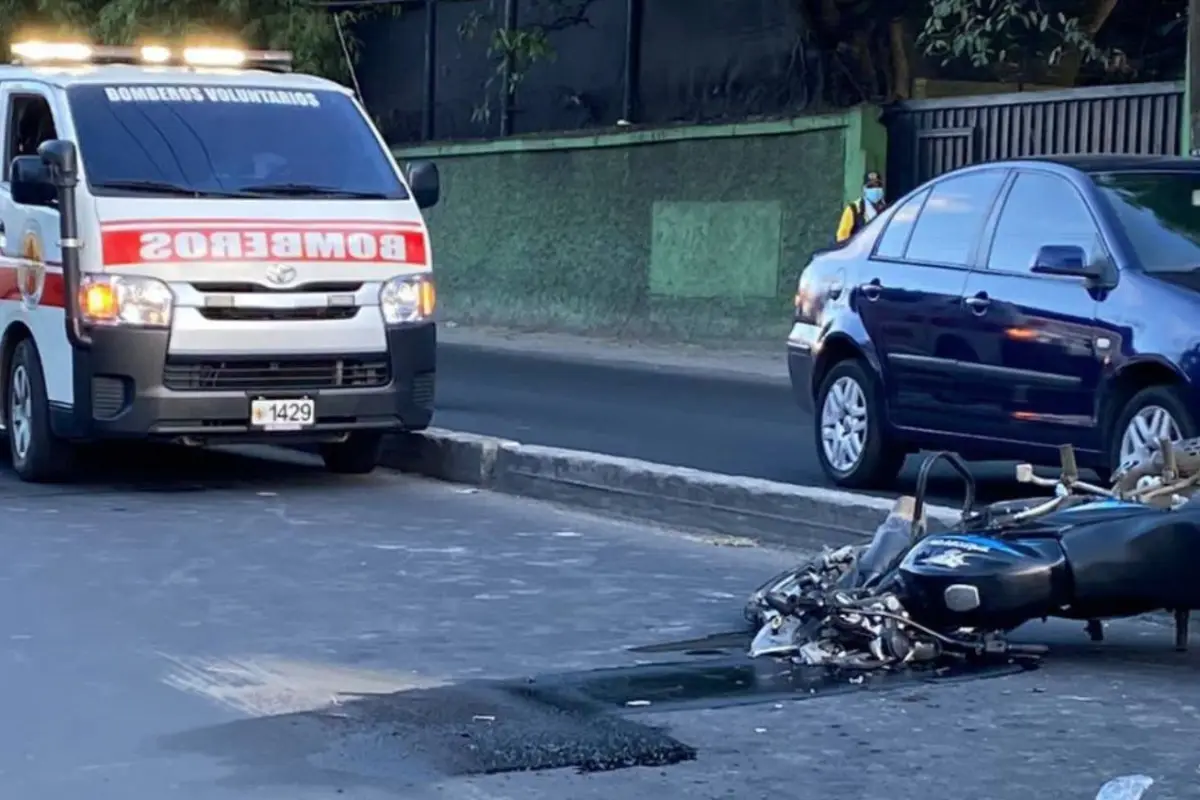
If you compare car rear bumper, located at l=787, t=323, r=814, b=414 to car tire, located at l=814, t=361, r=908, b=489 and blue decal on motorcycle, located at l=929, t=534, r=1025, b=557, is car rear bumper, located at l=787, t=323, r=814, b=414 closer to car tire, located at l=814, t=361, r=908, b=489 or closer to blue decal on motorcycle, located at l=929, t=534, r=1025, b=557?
car tire, located at l=814, t=361, r=908, b=489

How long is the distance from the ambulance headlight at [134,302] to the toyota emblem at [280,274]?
1.62 feet

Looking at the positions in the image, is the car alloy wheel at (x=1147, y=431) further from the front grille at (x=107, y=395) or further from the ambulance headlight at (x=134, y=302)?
the front grille at (x=107, y=395)

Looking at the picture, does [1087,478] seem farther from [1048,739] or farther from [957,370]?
[1048,739]

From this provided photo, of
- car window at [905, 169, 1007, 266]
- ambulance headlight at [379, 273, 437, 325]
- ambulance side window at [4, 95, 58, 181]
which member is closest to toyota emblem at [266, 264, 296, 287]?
ambulance headlight at [379, 273, 437, 325]

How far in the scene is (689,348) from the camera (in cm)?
2411

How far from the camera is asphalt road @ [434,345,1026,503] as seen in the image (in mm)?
12625

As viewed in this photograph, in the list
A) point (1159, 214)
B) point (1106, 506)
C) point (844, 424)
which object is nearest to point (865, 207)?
point (844, 424)

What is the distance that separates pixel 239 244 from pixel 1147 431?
4.34 m

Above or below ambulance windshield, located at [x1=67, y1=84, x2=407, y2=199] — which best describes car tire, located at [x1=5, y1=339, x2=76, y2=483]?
below

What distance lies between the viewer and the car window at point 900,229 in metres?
11.2

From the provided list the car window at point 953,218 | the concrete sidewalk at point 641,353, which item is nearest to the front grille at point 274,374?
the car window at point 953,218

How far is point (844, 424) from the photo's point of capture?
11453mm

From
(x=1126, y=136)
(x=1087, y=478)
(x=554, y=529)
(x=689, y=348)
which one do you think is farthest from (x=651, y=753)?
(x=689, y=348)

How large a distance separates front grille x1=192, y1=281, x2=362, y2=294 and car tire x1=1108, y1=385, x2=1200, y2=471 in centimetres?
379
